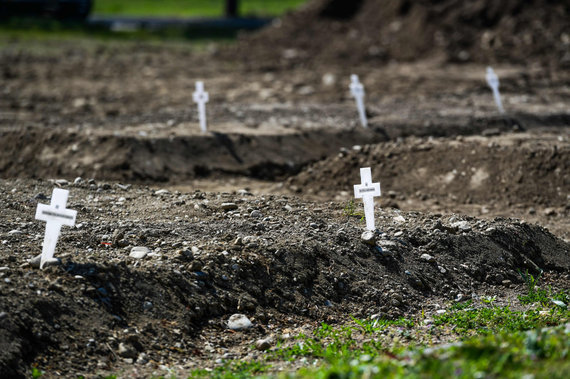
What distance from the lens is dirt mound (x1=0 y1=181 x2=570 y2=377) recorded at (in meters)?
5.43

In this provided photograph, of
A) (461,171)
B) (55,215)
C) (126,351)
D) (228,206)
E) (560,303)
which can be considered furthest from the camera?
(461,171)

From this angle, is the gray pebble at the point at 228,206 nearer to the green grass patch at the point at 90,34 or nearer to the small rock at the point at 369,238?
the small rock at the point at 369,238

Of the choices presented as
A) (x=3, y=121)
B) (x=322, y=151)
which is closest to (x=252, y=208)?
(x=322, y=151)

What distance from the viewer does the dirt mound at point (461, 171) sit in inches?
385

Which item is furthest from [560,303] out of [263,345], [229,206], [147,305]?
[147,305]

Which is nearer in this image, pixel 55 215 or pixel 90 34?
pixel 55 215

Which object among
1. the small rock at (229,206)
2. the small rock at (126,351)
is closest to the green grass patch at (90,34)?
the small rock at (229,206)

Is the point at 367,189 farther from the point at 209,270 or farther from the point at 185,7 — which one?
the point at 185,7

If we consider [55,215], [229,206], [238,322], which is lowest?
[238,322]

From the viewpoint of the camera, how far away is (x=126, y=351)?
211 inches

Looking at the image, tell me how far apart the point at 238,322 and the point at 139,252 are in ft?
3.63

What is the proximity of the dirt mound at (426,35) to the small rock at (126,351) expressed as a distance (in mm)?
13954

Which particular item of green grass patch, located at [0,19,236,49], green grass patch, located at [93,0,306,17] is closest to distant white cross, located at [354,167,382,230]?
green grass patch, located at [0,19,236,49]

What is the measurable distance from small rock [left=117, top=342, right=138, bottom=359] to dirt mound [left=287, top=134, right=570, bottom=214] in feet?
16.1
